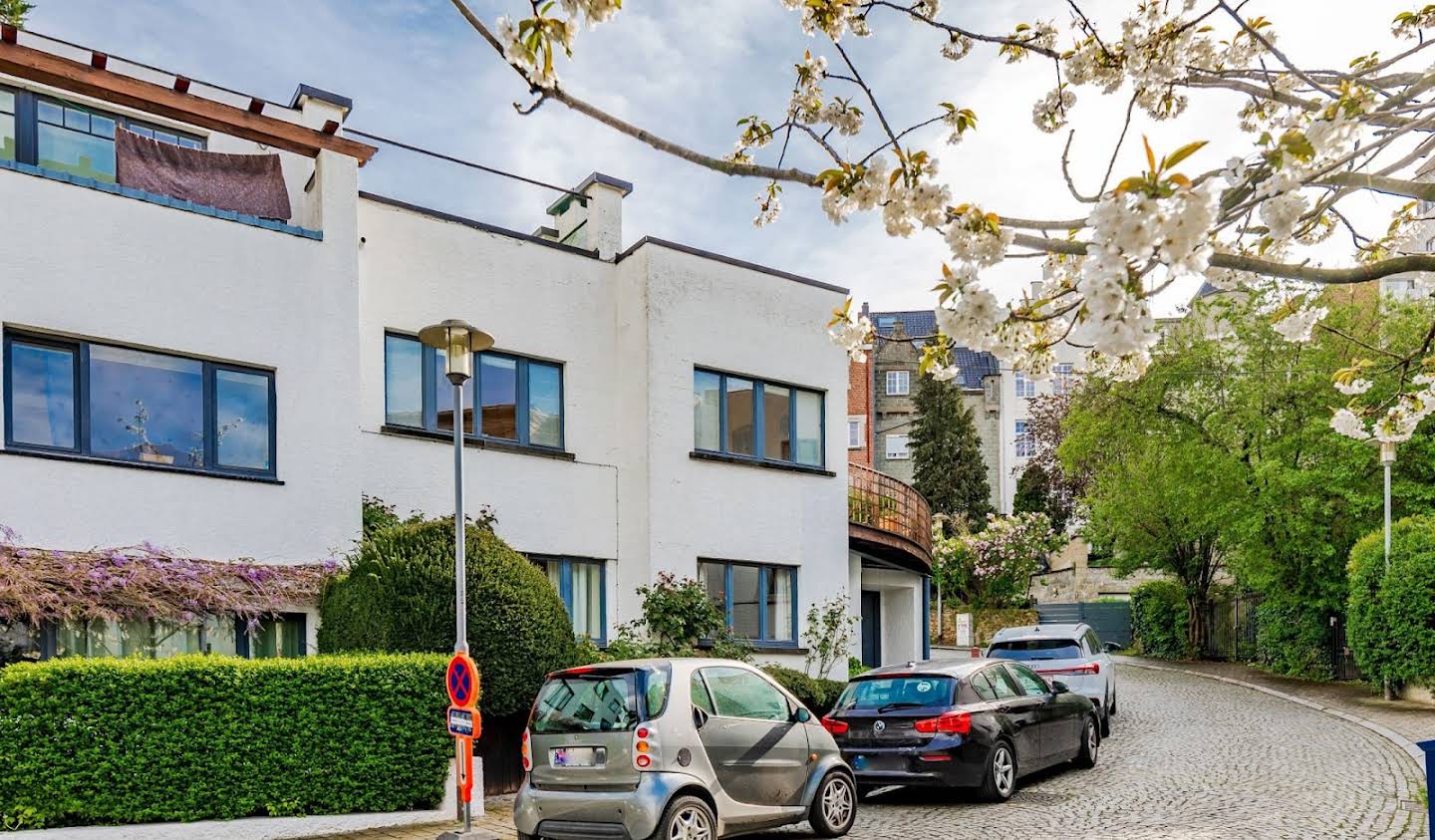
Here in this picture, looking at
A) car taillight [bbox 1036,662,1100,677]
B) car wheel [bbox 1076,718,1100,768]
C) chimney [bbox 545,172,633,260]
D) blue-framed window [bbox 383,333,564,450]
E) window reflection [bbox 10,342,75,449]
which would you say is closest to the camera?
window reflection [bbox 10,342,75,449]

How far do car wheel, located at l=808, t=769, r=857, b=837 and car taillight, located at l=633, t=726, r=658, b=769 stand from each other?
1927 mm

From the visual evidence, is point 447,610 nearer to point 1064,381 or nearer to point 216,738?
point 216,738

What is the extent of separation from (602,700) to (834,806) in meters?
2.46

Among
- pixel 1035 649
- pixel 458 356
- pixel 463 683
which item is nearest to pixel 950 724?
pixel 463 683

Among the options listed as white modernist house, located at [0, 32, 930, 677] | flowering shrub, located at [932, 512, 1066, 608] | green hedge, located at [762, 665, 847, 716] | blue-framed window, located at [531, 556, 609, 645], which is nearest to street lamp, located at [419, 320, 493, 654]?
white modernist house, located at [0, 32, 930, 677]

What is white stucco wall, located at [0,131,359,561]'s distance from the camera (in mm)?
11867

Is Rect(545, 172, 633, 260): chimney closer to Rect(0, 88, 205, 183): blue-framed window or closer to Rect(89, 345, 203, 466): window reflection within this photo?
Rect(0, 88, 205, 183): blue-framed window

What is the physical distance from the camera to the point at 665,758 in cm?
898

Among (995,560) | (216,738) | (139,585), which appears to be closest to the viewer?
(216,738)

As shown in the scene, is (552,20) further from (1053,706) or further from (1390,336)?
(1390,336)

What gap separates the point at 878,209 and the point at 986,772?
8302mm

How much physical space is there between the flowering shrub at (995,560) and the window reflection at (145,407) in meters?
32.9

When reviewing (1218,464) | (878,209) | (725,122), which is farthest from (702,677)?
(1218,464)

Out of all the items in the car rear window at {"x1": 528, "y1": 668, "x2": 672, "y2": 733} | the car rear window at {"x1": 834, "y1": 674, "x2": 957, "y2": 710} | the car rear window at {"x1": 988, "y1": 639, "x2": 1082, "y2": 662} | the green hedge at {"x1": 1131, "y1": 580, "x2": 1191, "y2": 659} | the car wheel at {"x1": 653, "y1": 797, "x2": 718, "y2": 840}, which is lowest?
the green hedge at {"x1": 1131, "y1": 580, "x2": 1191, "y2": 659}
